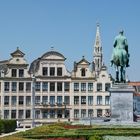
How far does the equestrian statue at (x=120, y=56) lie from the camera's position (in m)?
44.3

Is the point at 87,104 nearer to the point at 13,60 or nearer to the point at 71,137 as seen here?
the point at 13,60

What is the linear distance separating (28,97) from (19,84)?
9.34ft

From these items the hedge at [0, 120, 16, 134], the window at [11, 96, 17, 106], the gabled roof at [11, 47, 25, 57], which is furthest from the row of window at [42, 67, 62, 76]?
the hedge at [0, 120, 16, 134]

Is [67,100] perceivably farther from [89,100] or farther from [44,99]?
[44,99]

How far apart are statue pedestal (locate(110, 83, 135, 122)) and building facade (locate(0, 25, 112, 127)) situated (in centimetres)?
4457

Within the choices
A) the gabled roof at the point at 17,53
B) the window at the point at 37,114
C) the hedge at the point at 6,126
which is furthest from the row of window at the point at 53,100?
the hedge at the point at 6,126

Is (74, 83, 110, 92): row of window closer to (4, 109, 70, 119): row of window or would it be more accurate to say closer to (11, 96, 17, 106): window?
(4, 109, 70, 119): row of window

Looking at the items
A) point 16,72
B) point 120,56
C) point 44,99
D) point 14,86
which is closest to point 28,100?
point 44,99

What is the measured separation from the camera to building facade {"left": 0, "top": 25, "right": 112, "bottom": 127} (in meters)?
88.9

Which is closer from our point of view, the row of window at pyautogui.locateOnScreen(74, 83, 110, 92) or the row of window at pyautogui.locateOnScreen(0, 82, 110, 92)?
the row of window at pyautogui.locateOnScreen(0, 82, 110, 92)

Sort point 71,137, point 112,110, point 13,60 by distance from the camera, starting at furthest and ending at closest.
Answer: point 13,60 → point 112,110 → point 71,137

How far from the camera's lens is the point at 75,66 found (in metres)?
91.9

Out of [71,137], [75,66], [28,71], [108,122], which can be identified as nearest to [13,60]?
[28,71]

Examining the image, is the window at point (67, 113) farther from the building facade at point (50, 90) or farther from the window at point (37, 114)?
the window at point (37, 114)
